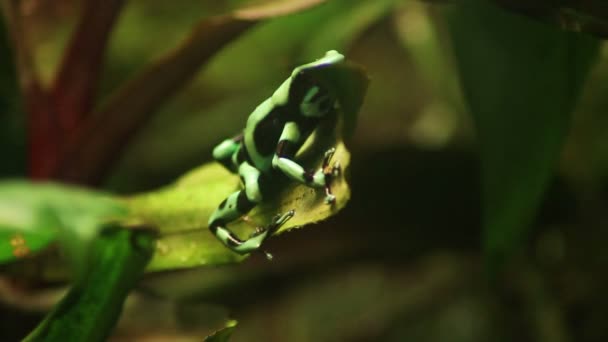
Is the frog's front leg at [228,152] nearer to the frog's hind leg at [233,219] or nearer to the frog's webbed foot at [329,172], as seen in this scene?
the frog's hind leg at [233,219]

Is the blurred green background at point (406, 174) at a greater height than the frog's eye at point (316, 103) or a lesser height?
lesser

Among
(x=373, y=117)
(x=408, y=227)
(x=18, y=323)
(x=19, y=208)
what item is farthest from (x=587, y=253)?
(x=19, y=208)

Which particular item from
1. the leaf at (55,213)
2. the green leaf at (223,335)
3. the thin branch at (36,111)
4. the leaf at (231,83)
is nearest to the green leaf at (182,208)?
the leaf at (55,213)

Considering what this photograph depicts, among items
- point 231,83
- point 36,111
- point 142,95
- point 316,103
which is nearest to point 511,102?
point 316,103

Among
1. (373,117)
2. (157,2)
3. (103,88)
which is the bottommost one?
(373,117)

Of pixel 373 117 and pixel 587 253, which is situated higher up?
pixel 373 117

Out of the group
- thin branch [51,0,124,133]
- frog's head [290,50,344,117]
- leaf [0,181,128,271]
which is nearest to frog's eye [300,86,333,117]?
frog's head [290,50,344,117]

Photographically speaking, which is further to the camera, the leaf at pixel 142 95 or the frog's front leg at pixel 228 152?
the leaf at pixel 142 95

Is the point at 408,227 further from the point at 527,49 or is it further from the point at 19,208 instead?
→ the point at 19,208
